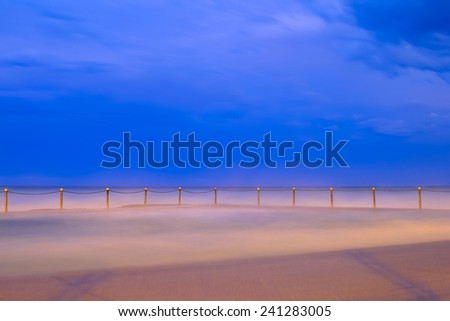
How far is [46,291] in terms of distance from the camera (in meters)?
7.08

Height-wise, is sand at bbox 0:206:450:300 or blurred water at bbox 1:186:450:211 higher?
blurred water at bbox 1:186:450:211

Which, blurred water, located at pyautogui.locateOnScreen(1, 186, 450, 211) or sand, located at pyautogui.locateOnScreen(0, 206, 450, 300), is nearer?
sand, located at pyautogui.locateOnScreen(0, 206, 450, 300)

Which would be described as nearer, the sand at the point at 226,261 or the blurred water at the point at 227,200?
the sand at the point at 226,261

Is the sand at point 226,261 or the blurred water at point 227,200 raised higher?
the blurred water at point 227,200

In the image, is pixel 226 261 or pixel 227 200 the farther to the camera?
pixel 227 200

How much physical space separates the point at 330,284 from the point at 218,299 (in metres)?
1.68

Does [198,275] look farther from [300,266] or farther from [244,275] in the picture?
[300,266]

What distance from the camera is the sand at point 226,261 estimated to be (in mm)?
7012

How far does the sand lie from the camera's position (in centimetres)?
701

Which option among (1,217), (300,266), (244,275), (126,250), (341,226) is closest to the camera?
(244,275)

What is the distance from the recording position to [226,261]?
382 inches

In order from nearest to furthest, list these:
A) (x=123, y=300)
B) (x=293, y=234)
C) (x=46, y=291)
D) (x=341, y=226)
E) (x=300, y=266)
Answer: (x=123, y=300) < (x=46, y=291) < (x=300, y=266) < (x=293, y=234) < (x=341, y=226)

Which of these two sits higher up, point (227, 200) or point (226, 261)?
point (227, 200)

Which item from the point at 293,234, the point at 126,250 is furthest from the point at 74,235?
the point at 293,234
